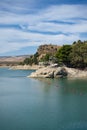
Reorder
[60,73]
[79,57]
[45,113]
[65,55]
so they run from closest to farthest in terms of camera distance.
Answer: [45,113], [60,73], [79,57], [65,55]

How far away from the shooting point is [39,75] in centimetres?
7538

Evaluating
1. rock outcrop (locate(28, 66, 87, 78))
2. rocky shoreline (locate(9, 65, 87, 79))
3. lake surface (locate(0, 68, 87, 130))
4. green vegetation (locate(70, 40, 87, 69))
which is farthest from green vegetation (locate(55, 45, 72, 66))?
lake surface (locate(0, 68, 87, 130))

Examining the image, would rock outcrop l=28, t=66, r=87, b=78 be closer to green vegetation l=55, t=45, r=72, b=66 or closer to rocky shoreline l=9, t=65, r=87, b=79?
rocky shoreline l=9, t=65, r=87, b=79

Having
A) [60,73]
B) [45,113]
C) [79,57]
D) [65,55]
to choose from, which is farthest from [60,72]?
[45,113]

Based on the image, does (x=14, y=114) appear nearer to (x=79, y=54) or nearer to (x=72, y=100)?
(x=72, y=100)

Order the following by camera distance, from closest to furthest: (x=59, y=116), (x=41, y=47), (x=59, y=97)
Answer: (x=59, y=116), (x=59, y=97), (x=41, y=47)

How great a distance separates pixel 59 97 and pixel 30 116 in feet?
43.8

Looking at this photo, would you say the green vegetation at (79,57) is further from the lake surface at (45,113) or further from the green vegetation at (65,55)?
the lake surface at (45,113)

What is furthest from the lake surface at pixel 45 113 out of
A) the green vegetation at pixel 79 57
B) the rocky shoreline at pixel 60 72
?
the green vegetation at pixel 79 57

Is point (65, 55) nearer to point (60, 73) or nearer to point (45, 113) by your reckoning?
point (60, 73)

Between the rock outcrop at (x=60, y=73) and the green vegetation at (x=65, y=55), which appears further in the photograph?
the green vegetation at (x=65, y=55)

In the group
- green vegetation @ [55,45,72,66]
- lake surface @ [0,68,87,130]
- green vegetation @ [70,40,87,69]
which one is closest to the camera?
lake surface @ [0,68,87,130]

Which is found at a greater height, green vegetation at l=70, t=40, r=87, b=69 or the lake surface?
green vegetation at l=70, t=40, r=87, b=69

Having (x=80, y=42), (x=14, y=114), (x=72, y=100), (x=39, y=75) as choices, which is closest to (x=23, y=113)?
(x=14, y=114)
